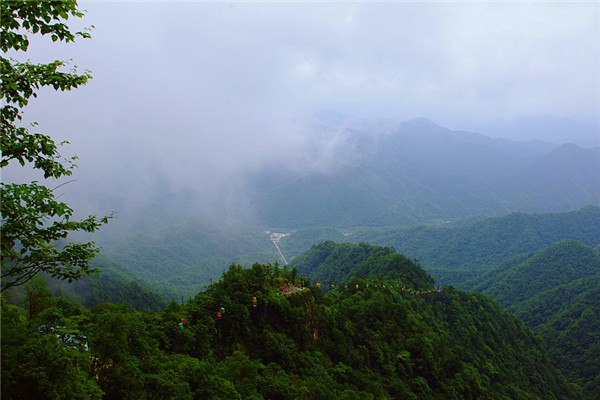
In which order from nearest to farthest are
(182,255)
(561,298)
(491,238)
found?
1. (561,298)
2. (182,255)
3. (491,238)

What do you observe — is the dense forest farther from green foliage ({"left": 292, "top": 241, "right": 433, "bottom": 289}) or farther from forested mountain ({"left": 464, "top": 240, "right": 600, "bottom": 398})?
forested mountain ({"left": 464, "top": 240, "right": 600, "bottom": 398})

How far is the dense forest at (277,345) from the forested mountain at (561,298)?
12.6 metres

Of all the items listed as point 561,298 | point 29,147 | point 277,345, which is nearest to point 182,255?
point 561,298

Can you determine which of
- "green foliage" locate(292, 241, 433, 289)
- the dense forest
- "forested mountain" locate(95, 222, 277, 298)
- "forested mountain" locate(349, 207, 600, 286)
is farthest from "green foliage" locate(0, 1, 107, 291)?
"forested mountain" locate(349, 207, 600, 286)

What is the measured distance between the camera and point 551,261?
118 m

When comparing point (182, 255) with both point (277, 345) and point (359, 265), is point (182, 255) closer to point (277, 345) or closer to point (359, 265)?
point (359, 265)

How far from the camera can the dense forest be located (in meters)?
9.40

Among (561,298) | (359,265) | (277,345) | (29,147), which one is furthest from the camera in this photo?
(561,298)

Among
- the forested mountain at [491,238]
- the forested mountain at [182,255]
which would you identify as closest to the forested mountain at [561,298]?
the forested mountain at [491,238]

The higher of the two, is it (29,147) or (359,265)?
(359,265)

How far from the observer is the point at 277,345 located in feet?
83.8

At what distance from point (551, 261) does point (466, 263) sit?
44259 millimetres

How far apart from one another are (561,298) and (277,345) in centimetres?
9847

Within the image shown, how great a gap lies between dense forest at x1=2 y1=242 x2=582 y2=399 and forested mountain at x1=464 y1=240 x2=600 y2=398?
1261cm
